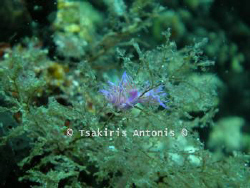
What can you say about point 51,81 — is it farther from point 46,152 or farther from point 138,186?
point 138,186

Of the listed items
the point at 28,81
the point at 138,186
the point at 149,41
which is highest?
the point at 149,41

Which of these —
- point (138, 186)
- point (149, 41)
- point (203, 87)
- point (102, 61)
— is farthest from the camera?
point (149, 41)

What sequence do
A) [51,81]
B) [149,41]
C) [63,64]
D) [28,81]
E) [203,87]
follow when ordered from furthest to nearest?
[149,41], [63,64], [51,81], [203,87], [28,81]

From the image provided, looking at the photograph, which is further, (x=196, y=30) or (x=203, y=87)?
(x=196, y=30)

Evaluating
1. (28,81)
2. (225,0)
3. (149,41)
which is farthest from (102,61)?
(225,0)

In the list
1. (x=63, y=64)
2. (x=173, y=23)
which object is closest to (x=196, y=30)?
(x=173, y=23)

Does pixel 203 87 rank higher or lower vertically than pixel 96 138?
higher
